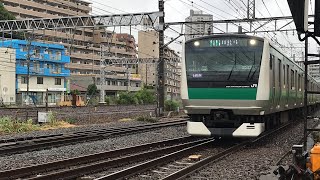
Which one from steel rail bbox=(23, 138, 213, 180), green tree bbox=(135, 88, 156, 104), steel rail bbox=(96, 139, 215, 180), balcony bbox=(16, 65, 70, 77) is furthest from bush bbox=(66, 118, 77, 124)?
balcony bbox=(16, 65, 70, 77)

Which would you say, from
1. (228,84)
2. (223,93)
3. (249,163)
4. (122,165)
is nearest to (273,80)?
(228,84)

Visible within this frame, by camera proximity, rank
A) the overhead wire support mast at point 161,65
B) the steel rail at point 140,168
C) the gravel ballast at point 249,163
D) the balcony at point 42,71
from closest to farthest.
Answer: the steel rail at point 140,168, the gravel ballast at point 249,163, the overhead wire support mast at point 161,65, the balcony at point 42,71

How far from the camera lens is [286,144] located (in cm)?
1270

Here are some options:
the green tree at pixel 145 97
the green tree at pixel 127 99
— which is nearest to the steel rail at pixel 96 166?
the green tree at pixel 127 99

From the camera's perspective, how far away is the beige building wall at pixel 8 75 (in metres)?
53.8

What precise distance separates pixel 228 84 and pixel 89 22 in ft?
64.4

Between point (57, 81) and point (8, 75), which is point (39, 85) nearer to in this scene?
point (57, 81)

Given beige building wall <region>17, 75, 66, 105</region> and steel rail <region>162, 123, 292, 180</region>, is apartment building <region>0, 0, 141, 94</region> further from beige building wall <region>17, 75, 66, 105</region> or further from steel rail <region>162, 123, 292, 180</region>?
steel rail <region>162, 123, 292, 180</region>

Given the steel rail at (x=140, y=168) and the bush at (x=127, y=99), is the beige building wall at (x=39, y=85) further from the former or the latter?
the steel rail at (x=140, y=168)

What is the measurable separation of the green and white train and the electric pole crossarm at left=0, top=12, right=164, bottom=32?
15.8 metres

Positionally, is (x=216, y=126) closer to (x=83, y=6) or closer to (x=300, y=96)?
(x=300, y=96)

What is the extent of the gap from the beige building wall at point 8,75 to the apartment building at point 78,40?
Answer: 23.6m

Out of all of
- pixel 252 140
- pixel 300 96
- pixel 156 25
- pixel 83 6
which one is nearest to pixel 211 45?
pixel 252 140

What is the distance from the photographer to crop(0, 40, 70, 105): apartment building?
56.9 m
